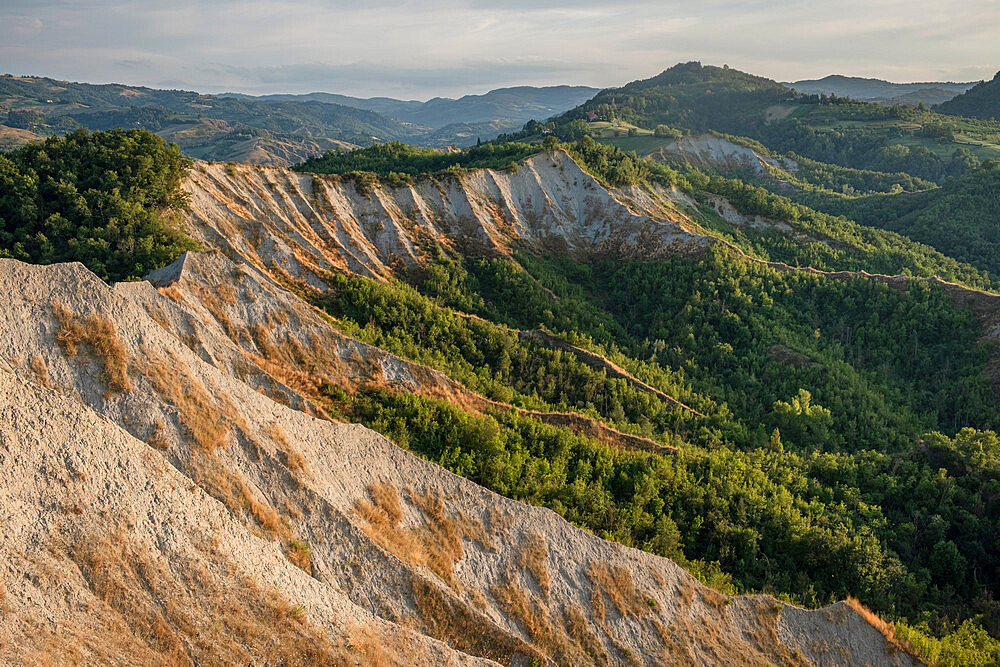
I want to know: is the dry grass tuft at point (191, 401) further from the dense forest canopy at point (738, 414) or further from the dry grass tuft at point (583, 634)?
the dry grass tuft at point (583, 634)

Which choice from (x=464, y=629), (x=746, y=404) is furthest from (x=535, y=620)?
(x=746, y=404)

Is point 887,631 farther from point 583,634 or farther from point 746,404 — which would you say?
point 746,404

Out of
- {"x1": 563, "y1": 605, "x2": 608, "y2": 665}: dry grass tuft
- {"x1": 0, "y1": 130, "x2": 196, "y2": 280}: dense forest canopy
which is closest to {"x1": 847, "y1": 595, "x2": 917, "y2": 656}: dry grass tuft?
{"x1": 563, "y1": 605, "x2": 608, "y2": 665}: dry grass tuft

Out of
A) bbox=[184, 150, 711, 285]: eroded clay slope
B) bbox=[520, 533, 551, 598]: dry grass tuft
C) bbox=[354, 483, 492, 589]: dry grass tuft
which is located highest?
bbox=[184, 150, 711, 285]: eroded clay slope

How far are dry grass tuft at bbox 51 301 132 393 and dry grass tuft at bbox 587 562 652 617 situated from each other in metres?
14.2

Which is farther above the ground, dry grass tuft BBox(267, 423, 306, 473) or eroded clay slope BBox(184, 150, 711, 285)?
eroded clay slope BBox(184, 150, 711, 285)

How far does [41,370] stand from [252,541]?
6723 millimetres

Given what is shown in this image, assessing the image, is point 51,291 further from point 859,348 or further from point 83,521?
point 859,348

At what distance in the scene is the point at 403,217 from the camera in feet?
151

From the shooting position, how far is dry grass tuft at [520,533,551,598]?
16219 mm

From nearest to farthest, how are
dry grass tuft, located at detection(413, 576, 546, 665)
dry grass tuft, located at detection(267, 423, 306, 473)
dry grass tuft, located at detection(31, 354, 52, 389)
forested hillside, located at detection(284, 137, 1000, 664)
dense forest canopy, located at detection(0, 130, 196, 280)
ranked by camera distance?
1. dry grass tuft, located at detection(31, 354, 52, 389)
2. dry grass tuft, located at detection(413, 576, 546, 665)
3. dry grass tuft, located at detection(267, 423, 306, 473)
4. forested hillside, located at detection(284, 137, 1000, 664)
5. dense forest canopy, located at detection(0, 130, 196, 280)

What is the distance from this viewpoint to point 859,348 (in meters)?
43.6

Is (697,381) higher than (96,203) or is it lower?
lower

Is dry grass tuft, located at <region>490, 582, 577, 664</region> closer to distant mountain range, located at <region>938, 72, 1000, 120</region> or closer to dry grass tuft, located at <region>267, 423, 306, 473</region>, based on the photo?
dry grass tuft, located at <region>267, 423, 306, 473</region>
